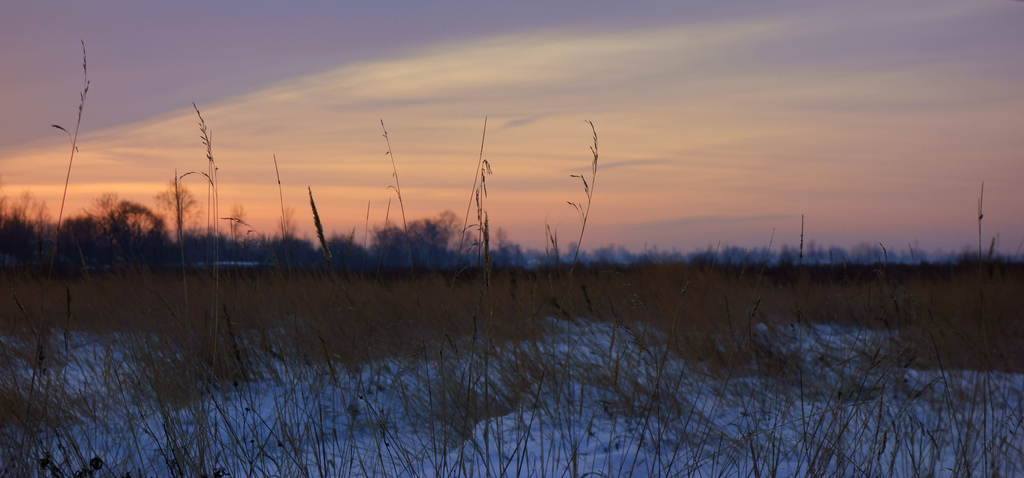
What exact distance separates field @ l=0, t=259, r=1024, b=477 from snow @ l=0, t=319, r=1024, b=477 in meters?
0.03

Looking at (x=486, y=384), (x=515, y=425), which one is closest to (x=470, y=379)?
(x=486, y=384)

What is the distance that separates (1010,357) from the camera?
5.46 m

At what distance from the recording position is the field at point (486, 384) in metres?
2.46

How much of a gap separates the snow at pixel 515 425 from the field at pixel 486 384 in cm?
3

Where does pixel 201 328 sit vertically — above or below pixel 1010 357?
above

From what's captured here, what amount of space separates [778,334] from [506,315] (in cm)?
258

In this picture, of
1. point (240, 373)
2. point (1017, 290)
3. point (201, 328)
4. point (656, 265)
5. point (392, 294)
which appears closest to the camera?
point (240, 373)

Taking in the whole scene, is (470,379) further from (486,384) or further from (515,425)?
(515,425)

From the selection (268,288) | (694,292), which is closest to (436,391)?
(268,288)

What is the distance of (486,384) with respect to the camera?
Result: 199 cm

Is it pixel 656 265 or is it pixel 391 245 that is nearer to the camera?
pixel 391 245

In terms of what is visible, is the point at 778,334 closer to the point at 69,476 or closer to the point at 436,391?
the point at 436,391

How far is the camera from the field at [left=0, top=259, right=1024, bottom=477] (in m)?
2.46

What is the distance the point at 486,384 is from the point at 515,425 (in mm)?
1206
